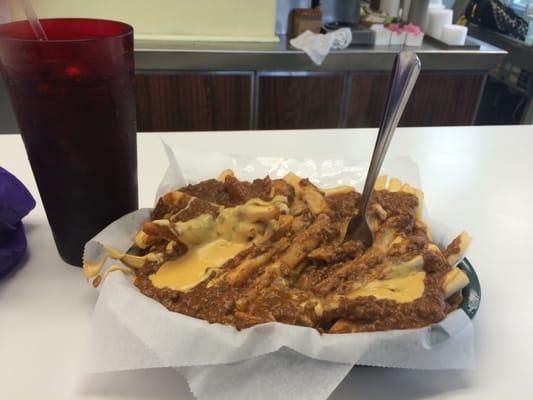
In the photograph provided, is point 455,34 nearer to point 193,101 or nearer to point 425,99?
point 425,99

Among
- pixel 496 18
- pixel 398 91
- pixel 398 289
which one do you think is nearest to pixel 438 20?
pixel 496 18

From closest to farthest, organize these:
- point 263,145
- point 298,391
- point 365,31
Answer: point 298,391, point 263,145, point 365,31

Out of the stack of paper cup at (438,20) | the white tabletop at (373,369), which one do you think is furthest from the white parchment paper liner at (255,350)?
the stack of paper cup at (438,20)

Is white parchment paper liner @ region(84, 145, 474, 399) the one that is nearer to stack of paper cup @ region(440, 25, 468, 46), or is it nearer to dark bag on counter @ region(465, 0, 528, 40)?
stack of paper cup @ region(440, 25, 468, 46)

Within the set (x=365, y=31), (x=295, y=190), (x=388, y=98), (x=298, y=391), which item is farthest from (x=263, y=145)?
(x=365, y=31)

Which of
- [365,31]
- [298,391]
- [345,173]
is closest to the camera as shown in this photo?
[298,391]

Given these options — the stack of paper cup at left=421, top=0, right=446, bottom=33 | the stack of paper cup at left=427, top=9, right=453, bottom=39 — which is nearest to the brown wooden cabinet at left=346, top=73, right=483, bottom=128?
the stack of paper cup at left=427, top=9, right=453, bottom=39

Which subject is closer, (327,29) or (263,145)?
(263,145)

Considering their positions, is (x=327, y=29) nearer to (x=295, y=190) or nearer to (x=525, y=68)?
(x=525, y=68)
